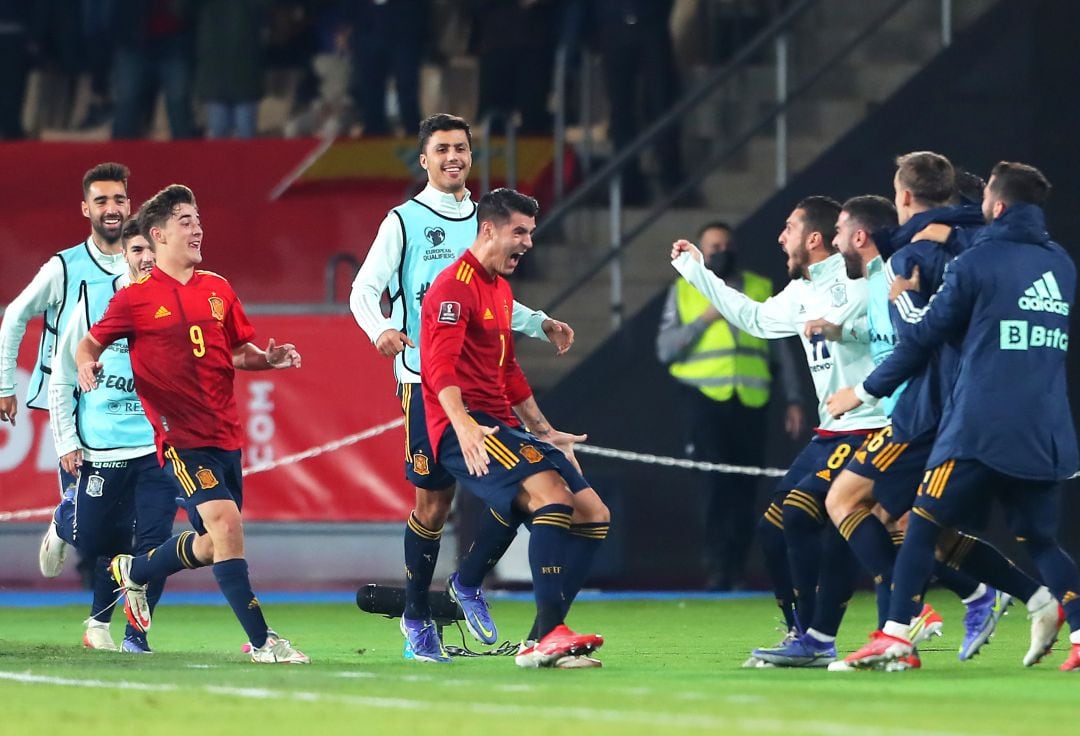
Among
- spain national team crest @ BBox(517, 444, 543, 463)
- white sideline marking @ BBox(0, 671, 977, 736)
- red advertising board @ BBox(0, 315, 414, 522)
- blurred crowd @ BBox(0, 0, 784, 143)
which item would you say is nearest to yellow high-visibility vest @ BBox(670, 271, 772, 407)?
red advertising board @ BBox(0, 315, 414, 522)

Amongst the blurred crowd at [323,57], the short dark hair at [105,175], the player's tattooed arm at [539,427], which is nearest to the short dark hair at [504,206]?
the player's tattooed arm at [539,427]

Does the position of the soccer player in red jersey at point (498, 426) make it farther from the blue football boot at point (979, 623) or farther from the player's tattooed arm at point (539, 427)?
the blue football boot at point (979, 623)

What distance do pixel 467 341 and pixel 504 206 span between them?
60 cm

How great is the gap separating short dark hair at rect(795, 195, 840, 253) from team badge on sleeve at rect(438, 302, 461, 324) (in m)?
1.82

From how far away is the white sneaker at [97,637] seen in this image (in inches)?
432

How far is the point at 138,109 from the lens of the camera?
20.0 metres

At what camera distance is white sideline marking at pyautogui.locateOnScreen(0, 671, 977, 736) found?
660cm

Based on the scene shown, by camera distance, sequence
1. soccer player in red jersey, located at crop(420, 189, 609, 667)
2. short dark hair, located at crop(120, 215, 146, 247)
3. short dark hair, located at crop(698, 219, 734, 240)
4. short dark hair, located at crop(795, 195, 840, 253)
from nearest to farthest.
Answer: soccer player in red jersey, located at crop(420, 189, 609, 667), short dark hair, located at crop(795, 195, 840, 253), short dark hair, located at crop(120, 215, 146, 247), short dark hair, located at crop(698, 219, 734, 240)

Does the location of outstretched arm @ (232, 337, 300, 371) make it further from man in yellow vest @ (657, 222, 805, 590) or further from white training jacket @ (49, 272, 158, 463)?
man in yellow vest @ (657, 222, 805, 590)

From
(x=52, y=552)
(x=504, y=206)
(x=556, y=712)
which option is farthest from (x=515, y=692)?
(x=52, y=552)

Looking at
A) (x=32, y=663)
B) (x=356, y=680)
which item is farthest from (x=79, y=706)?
(x=32, y=663)

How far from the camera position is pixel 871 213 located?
9.76 meters

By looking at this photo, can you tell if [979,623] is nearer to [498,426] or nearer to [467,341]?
[498,426]

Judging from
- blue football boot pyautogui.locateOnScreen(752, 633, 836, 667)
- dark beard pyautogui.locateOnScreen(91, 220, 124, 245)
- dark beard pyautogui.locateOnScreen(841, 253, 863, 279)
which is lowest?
blue football boot pyautogui.locateOnScreen(752, 633, 836, 667)
